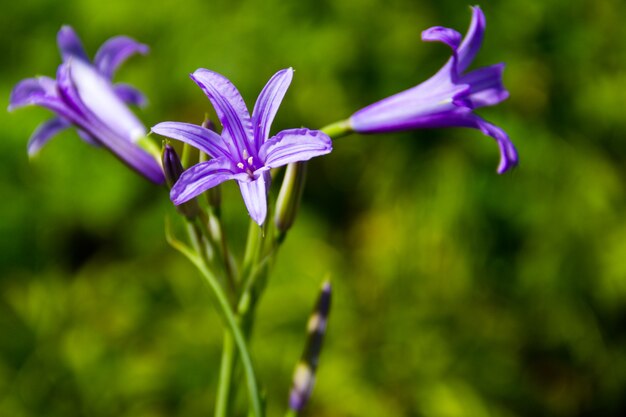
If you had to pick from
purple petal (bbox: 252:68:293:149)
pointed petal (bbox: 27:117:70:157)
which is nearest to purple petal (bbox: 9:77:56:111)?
pointed petal (bbox: 27:117:70:157)

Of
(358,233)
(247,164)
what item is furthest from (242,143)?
(358,233)

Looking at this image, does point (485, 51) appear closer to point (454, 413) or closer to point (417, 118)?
point (454, 413)

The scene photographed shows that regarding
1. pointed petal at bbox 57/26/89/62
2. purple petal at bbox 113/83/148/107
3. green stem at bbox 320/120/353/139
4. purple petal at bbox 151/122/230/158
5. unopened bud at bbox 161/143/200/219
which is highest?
pointed petal at bbox 57/26/89/62

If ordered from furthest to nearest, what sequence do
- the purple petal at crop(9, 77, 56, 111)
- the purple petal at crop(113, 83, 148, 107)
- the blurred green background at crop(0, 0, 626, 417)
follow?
the blurred green background at crop(0, 0, 626, 417)
the purple petal at crop(113, 83, 148, 107)
the purple petal at crop(9, 77, 56, 111)

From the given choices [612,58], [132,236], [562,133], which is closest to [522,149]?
[562,133]

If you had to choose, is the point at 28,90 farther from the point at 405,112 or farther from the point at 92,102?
the point at 405,112

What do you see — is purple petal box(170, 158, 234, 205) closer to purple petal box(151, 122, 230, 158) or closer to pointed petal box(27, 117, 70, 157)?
purple petal box(151, 122, 230, 158)
